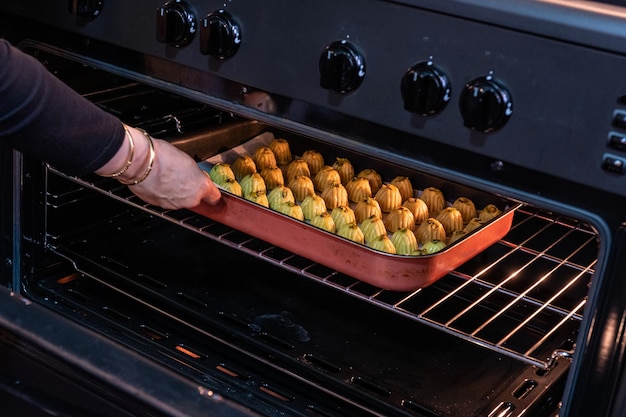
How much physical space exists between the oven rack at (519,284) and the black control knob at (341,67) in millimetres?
400

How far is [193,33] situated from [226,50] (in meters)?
0.08


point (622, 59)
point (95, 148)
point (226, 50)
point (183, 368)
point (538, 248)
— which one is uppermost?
point (622, 59)

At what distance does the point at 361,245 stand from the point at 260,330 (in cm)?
35

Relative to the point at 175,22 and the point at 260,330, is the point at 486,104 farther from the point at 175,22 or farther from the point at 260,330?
the point at 260,330

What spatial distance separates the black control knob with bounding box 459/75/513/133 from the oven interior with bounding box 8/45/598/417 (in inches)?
13.7

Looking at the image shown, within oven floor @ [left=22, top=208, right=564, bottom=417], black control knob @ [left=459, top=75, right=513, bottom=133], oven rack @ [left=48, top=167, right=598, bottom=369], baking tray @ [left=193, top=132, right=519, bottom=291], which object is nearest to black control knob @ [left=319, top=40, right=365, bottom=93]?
black control knob @ [left=459, top=75, right=513, bottom=133]

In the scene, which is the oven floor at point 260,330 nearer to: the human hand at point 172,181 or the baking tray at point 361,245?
the baking tray at point 361,245

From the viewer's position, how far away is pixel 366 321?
175 cm

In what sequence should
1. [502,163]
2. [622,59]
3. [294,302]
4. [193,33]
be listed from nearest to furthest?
[622,59]
[502,163]
[193,33]
[294,302]

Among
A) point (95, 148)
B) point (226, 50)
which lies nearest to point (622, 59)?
point (226, 50)

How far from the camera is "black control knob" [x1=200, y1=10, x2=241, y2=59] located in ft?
4.50

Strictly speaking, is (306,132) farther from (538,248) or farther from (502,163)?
(538,248)

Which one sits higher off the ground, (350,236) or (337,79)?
(337,79)

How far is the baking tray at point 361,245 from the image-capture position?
1447 mm
